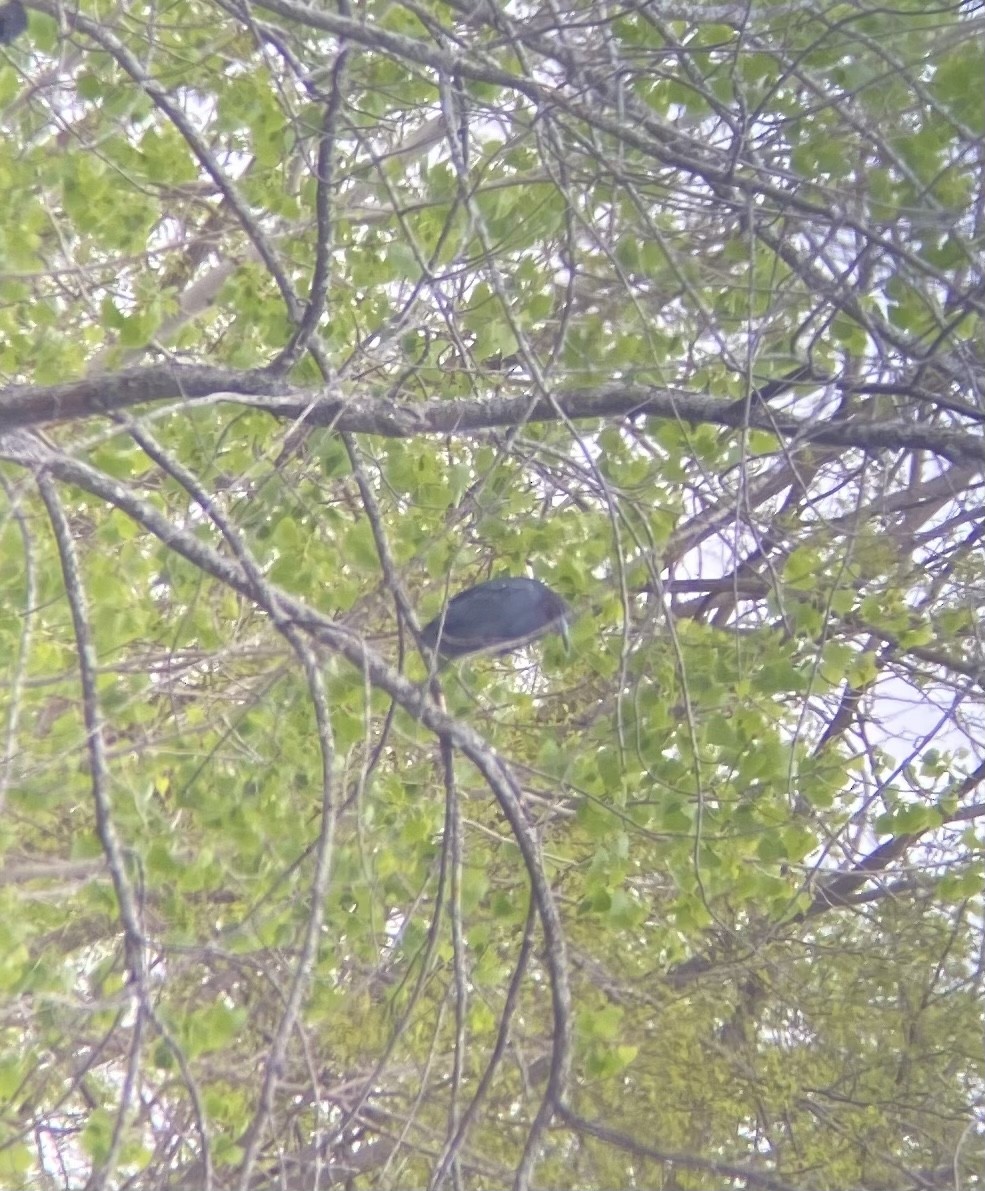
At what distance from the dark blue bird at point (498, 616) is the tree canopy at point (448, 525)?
11 cm

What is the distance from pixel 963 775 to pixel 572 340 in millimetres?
2113

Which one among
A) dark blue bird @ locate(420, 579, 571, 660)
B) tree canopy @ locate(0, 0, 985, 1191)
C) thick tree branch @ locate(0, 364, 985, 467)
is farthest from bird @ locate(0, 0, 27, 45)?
dark blue bird @ locate(420, 579, 571, 660)

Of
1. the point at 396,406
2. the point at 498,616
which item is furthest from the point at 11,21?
the point at 498,616

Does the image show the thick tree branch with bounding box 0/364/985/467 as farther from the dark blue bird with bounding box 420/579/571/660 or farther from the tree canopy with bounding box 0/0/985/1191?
the dark blue bird with bounding box 420/579/571/660

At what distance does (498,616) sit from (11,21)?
1.57 m

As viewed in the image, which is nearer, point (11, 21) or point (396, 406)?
point (396, 406)

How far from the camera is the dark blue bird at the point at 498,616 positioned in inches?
113

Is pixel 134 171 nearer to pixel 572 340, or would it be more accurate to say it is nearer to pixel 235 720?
pixel 572 340

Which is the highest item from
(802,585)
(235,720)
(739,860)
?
(802,585)

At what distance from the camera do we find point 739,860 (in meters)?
3.28

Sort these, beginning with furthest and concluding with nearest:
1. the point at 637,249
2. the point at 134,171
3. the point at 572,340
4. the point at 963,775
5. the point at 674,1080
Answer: the point at 674,1080, the point at 963,775, the point at 134,171, the point at 572,340, the point at 637,249

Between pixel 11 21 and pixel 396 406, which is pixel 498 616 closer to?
pixel 396 406

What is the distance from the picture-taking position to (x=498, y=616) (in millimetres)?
2877

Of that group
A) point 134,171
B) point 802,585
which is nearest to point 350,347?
point 134,171
